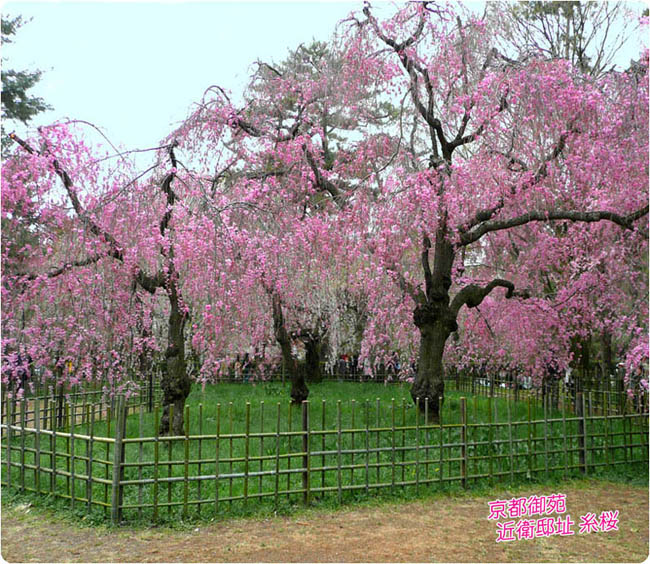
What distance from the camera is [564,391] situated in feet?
34.1

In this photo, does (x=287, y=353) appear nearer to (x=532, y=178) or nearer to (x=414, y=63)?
(x=532, y=178)

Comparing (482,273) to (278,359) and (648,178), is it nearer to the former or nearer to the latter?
(648,178)

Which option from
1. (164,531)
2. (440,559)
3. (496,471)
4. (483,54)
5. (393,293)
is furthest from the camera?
(393,293)

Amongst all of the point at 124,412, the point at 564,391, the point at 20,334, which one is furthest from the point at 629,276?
the point at 20,334

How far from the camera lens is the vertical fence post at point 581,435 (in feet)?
25.1

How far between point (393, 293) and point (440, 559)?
5768 mm

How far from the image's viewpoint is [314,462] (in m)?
7.23

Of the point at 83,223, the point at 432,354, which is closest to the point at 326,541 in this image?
the point at 83,223

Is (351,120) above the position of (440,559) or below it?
above

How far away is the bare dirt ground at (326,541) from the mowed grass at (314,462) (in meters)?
0.28

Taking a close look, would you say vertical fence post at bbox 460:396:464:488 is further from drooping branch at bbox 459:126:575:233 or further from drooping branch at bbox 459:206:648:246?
drooping branch at bbox 459:126:575:233

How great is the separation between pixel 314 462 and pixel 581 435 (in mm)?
3237

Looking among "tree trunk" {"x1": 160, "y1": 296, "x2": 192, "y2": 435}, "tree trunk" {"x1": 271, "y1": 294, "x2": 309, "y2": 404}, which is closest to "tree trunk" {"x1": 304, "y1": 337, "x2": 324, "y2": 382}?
"tree trunk" {"x1": 271, "y1": 294, "x2": 309, "y2": 404}

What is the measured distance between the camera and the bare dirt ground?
4914 millimetres
